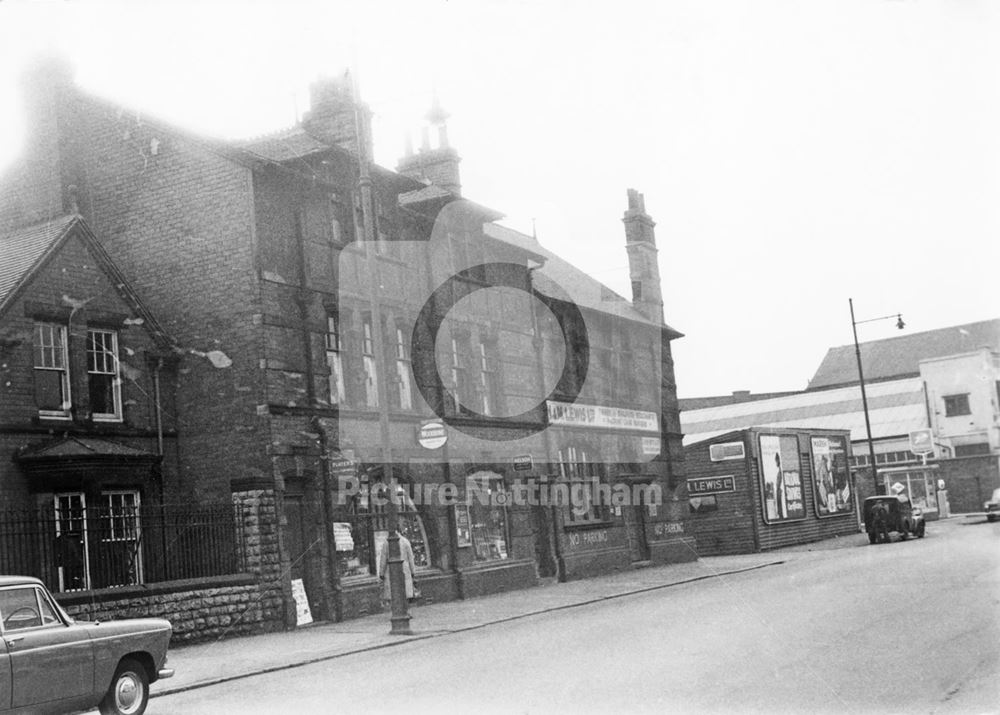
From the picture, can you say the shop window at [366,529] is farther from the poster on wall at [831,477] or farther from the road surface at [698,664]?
the poster on wall at [831,477]

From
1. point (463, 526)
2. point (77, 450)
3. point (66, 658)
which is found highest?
Result: point (77, 450)

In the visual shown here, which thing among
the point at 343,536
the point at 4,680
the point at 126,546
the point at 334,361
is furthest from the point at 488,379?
the point at 4,680

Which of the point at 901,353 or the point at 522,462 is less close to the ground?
the point at 901,353

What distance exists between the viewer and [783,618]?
1591cm

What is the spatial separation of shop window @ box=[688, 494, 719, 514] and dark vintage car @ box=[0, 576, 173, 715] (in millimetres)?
29986

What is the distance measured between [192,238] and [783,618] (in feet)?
44.2

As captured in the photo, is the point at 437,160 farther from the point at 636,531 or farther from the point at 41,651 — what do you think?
the point at 41,651

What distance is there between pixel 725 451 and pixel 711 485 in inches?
54.6

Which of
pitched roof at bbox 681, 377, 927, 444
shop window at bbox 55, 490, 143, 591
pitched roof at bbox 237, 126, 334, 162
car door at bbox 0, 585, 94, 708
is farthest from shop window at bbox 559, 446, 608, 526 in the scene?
pitched roof at bbox 681, 377, 927, 444

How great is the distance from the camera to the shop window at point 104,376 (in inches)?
789

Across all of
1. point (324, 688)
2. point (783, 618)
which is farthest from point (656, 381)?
point (324, 688)

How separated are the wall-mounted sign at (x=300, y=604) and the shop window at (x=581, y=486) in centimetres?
1111

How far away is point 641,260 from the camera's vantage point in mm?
39875

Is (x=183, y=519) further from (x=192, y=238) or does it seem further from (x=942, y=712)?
(x=942, y=712)
